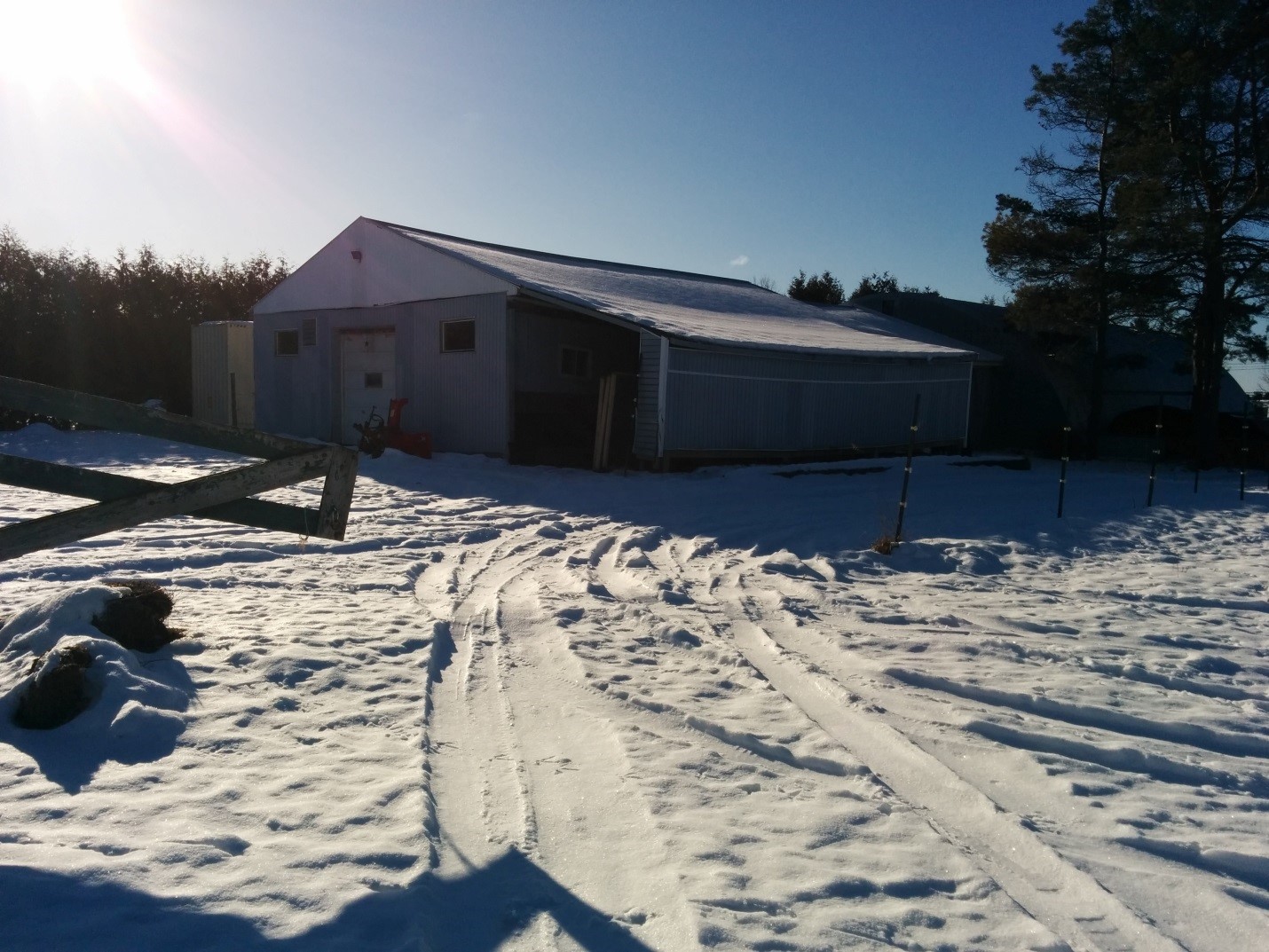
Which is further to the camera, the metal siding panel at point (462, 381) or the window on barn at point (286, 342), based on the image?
the window on barn at point (286, 342)

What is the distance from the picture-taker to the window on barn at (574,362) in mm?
18719

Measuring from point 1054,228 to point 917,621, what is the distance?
19287 mm

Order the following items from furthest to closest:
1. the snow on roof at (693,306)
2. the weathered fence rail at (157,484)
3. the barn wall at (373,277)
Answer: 1. the barn wall at (373,277)
2. the snow on roof at (693,306)
3. the weathered fence rail at (157,484)

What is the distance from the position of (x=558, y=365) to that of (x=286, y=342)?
305 inches

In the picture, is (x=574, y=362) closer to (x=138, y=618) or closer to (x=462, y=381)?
(x=462, y=381)

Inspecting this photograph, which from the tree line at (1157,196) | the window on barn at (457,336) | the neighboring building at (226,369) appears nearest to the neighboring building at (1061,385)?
the tree line at (1157,196)

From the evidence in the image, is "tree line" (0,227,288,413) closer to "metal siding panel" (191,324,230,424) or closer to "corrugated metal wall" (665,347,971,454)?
"metal siding panel" (191,324,230,424)

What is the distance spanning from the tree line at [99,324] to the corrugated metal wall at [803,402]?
16638mm

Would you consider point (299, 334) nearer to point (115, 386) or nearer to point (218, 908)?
point (115, 386)

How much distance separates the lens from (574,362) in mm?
19125

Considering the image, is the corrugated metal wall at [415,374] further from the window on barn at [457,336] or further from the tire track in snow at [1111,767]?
the tire track in snow at [1111,767]

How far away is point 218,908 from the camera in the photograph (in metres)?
2.78

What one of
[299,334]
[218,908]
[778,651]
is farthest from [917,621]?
[299,334]

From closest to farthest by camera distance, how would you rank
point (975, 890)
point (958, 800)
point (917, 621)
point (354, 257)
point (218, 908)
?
point (218, 908) → point (975, 890) → point (958, 800) → point (917, 621) → point (354, 257)
